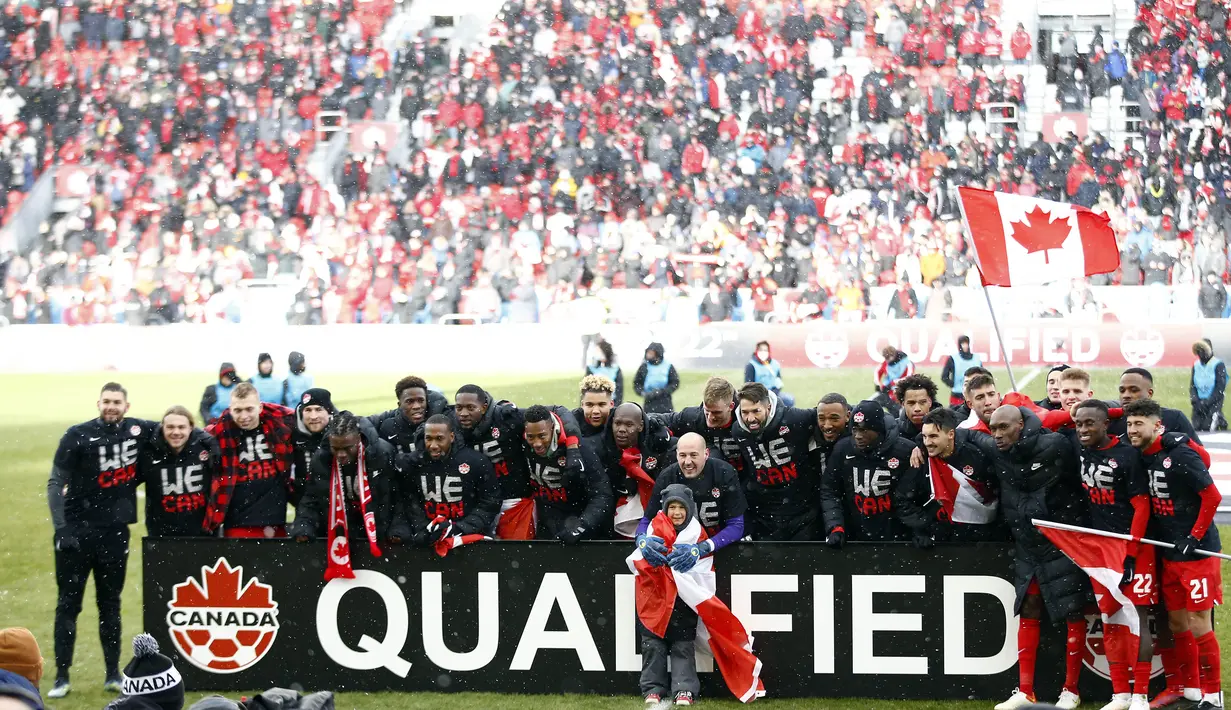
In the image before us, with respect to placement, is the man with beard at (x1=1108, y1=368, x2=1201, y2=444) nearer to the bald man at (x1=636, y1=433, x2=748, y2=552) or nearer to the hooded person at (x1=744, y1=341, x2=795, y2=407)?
the bald man at (x1=636, y1=433, x2=748, y2=552)

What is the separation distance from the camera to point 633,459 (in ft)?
23.1

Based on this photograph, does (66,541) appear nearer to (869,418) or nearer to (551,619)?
(551,619)

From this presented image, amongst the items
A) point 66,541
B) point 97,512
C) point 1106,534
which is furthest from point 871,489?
point 66,541

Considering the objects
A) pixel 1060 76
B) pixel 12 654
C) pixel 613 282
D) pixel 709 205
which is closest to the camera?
pixel 12 654

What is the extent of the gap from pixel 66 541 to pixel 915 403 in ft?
13.6

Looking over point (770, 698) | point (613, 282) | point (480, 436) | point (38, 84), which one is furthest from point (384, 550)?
point (38, 84)

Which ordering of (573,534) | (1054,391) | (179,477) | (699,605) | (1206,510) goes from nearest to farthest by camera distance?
Result: (1206,510)
(699,605)
(573,534)
(179,477)
(1054,391)

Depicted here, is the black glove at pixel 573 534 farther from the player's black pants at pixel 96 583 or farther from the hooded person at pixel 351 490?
the player's black pants at pixel 96 583

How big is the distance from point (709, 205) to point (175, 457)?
17.5m

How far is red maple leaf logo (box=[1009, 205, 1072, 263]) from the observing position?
8664mm

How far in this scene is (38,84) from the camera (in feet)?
91.0

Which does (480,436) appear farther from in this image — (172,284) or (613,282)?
(172,284)

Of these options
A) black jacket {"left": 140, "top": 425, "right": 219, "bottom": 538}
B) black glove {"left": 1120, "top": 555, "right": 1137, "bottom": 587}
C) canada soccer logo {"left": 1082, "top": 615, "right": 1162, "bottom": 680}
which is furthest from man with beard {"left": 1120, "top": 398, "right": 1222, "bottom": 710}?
black jacket {"left": 140, "top": 425, "right": 219, "bottom": 538}

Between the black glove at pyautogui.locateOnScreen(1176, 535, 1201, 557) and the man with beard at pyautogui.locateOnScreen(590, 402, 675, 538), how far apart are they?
7.69ft
